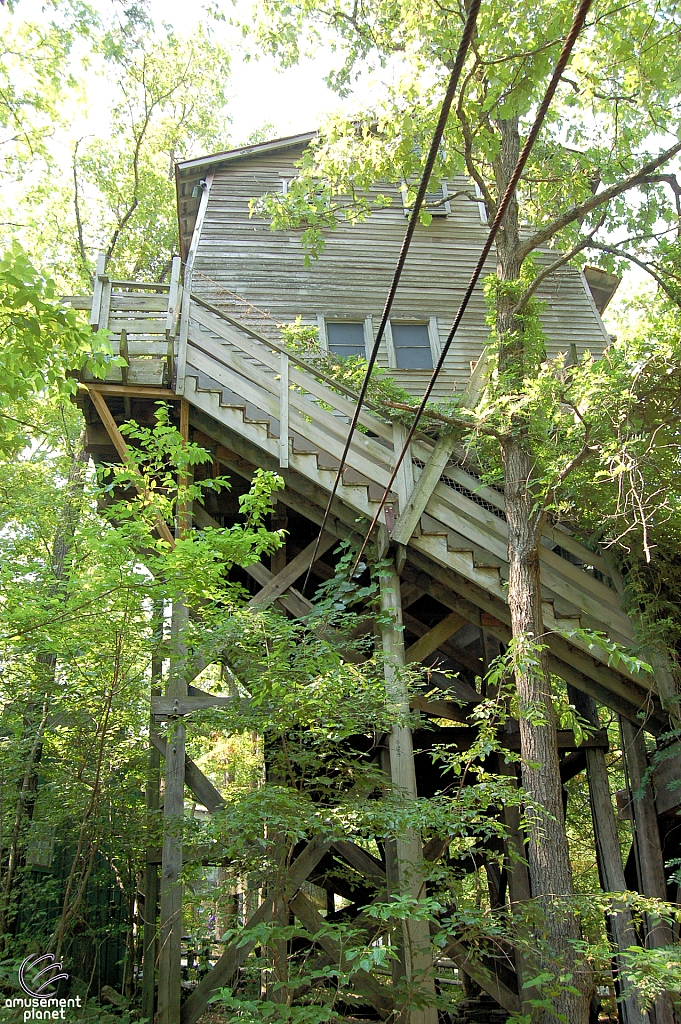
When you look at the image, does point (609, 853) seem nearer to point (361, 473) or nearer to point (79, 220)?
point (361, 473)

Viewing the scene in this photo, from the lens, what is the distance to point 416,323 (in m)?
13.4

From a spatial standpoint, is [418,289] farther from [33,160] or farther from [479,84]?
[33,160]

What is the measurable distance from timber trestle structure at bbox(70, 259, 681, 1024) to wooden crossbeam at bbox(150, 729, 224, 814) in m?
0.02

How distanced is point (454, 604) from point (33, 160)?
1634 centimetres

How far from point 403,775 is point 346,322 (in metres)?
8.01

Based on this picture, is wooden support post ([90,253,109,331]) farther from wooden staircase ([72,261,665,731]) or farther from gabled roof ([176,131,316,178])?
gabled roof ([176,131,316,178])

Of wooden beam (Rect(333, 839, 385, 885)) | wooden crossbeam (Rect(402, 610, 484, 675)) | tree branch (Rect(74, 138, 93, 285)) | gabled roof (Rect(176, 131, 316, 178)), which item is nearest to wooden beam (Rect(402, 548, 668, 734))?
wooden crossbeam (Rect(402, 610, 484, 675))

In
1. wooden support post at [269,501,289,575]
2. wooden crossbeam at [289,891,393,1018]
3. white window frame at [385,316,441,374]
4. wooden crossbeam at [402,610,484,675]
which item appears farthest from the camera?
white window frame at [385,316,441,374]

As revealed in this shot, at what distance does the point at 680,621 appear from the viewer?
7.82 metres

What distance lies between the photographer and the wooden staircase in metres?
7.95

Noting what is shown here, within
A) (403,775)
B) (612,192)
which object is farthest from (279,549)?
(612,192)

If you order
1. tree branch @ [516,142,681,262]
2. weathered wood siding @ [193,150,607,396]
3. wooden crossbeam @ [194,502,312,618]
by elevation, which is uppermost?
weathered wood siding @ [193,150,607,396]

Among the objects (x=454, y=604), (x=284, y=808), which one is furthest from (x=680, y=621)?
(x=284, y=808)

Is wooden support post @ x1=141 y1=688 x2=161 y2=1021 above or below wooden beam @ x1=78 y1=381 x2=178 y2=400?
below
